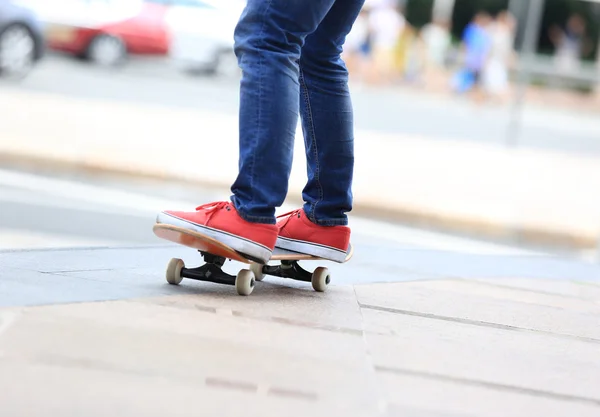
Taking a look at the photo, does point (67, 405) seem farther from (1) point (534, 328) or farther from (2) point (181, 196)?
(2) point (181, 196)

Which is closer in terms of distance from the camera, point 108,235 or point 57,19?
point 108,235

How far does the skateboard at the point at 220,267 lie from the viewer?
217 cm

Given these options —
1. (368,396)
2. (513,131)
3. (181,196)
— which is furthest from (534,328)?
(513,131)

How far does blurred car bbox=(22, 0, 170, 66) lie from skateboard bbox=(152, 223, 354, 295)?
287 inches

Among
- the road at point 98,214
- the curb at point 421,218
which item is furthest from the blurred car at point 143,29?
the road at point 98,214

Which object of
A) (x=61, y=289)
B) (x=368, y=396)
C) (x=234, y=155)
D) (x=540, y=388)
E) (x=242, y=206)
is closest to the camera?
(x=368, y=396)

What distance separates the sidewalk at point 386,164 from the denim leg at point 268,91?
146 inches

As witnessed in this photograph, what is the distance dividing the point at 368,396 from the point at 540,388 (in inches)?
15.6

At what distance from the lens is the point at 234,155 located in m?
7.53

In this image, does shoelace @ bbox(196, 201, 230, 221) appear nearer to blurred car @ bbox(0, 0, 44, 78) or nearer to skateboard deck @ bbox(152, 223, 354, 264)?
skateboard deck @ bbox(152, 223, 354, 264)

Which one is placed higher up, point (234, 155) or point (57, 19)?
point (57, 19)

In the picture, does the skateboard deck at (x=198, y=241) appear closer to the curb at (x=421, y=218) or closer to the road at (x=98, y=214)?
the road at (x=98, y=214)

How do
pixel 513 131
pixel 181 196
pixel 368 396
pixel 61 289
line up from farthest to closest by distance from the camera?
1. pixel 513 131
2. pixel 181 196
3. pixel 61 289
4. pixel 368 396

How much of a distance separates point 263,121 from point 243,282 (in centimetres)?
37
